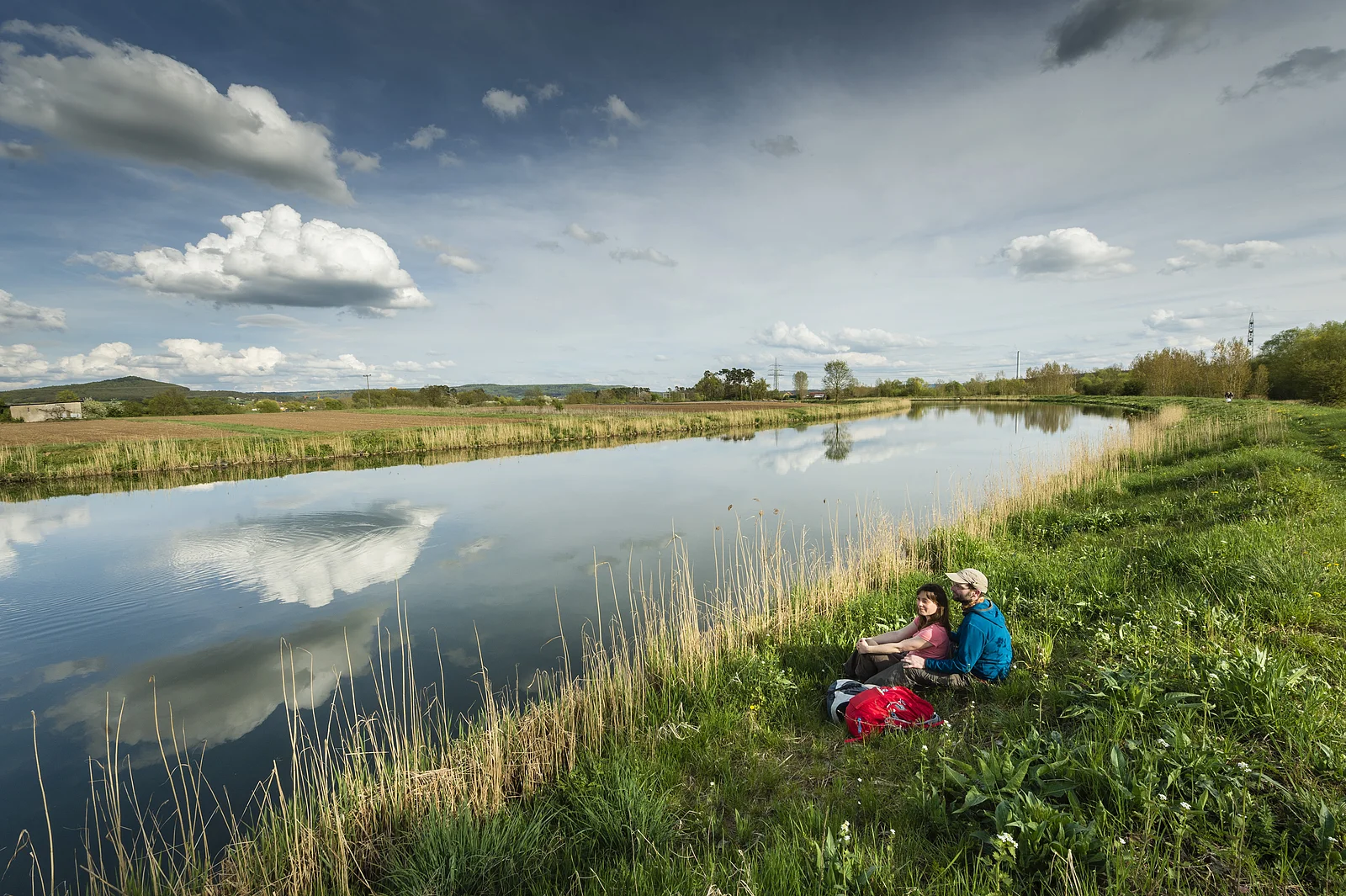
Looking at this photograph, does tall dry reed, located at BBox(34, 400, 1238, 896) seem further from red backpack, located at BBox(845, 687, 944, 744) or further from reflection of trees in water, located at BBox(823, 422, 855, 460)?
reflection of trees in water, located at BBox(823, 422, 855, 460)

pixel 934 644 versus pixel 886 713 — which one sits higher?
pixel 934 644

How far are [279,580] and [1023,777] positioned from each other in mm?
11473

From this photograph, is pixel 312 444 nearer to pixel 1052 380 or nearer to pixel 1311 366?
pixel 1311 366

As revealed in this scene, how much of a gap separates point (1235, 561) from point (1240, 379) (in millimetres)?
61703

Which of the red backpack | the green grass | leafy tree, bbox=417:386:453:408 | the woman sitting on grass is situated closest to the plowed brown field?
the green grass

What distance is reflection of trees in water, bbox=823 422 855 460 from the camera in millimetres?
27033

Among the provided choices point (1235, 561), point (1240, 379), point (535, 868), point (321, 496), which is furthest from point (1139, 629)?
point (1240, 379)

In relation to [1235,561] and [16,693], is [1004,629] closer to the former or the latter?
[1235,561]

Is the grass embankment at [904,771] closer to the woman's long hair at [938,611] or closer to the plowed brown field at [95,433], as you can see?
the woman's long hair at [938,611]

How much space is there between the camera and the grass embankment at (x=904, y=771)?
2588 mm

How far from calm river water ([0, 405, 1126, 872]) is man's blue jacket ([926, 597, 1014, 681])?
14.9ft

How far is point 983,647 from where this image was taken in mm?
4477

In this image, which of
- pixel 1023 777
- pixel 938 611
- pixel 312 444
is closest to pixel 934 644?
pixel 938 611

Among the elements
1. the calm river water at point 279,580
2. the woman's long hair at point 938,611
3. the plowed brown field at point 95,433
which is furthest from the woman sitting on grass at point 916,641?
the plowed brown field at point 95,433
